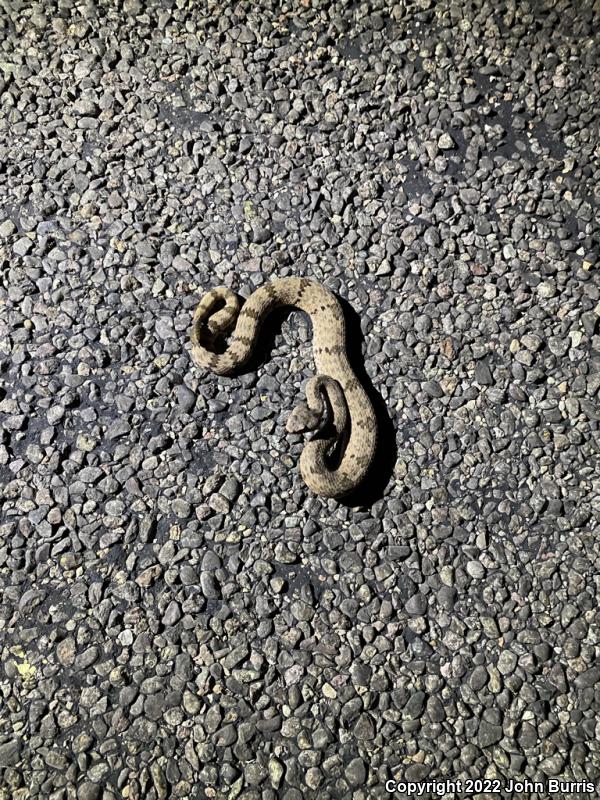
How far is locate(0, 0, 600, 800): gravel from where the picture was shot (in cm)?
298

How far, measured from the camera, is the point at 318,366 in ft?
12.0

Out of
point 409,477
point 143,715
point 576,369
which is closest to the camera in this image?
point 143,715

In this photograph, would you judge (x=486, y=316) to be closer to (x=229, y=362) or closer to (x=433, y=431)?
(x=433, y=431)

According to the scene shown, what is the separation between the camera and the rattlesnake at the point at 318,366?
11.1ft

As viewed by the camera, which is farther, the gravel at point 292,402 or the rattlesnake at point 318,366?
the rattlesnake at point 318,366

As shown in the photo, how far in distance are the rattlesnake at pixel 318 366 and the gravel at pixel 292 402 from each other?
12 cm

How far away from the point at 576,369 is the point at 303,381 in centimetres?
151

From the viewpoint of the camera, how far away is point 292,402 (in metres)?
3.60

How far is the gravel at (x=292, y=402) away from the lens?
2979 millimetres

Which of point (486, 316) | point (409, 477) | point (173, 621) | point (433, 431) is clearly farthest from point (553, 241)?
point (173, 621)

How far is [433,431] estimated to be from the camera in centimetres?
357

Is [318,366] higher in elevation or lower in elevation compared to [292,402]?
higher

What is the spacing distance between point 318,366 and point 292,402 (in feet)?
0.81

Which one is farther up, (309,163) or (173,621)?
(309,163)
